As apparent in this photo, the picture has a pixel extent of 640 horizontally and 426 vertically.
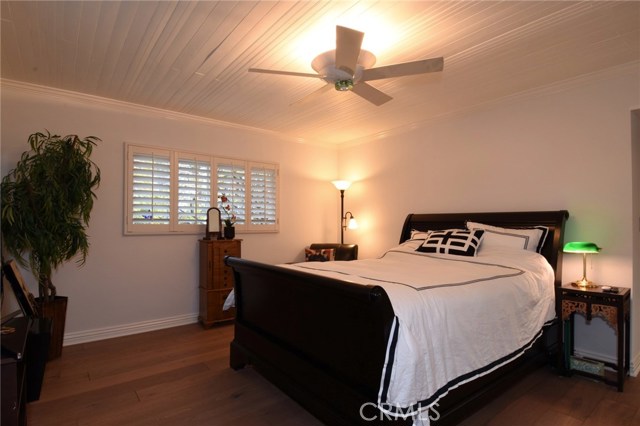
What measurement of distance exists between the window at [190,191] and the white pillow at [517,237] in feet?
9.15

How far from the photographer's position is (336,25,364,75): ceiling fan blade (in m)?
1.87

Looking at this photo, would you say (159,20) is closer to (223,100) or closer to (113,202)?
(223,100)

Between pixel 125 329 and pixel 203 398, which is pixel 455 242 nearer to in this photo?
pixel 203 398

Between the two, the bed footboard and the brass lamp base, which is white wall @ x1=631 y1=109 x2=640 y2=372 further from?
the bed footboard

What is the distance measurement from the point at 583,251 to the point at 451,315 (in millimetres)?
1658

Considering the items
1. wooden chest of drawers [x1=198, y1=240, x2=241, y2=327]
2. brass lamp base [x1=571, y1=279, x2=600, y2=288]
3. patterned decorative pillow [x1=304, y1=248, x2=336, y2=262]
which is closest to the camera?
brass lamp base [x1=571, y1=279, x2=600, y2=288]

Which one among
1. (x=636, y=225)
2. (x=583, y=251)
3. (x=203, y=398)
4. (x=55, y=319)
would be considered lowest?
(x=203, y=398)

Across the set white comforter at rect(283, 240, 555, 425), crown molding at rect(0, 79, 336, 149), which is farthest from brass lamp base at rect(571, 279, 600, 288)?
crown molding at rect(0, 79, 336, 149)

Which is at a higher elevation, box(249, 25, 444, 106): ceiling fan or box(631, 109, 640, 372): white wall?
box(249, 25, 444, 106): ceiling fan

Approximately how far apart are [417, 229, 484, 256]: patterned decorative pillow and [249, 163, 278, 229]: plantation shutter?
222 centimetres

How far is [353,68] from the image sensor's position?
220 centimetres

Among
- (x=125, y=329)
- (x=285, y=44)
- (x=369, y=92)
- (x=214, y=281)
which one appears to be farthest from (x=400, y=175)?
(x=125, y=329)

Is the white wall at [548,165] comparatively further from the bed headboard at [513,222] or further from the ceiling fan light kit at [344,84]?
the ceiling fan light kit at [344,84]

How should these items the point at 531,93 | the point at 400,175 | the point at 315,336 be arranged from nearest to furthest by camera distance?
the point at 315,336 < the point at 531,93 < the point at 400,175
